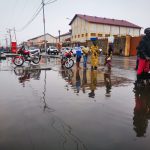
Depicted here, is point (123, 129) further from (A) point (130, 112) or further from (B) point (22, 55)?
(B) point (22, 55)

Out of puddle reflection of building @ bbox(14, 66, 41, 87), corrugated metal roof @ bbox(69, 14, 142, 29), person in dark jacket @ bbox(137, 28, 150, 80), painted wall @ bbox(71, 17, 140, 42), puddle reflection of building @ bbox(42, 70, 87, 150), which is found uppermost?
corrugated metal roof @ bbox(69, 14, 142, 29)

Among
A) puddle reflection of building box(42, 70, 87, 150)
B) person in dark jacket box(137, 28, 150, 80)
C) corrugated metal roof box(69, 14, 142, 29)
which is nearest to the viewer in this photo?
puddle reflection of building box(42, 70, 87, 150)

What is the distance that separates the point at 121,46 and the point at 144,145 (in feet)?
108

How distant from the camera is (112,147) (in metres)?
3.14

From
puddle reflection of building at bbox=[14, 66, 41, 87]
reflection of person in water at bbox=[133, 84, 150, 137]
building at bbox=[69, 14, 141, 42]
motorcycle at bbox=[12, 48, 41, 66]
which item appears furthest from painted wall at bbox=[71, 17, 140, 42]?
reflection of person in water at bbox=[133, 84, 150, 137]

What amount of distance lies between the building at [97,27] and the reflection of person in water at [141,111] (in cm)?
5420

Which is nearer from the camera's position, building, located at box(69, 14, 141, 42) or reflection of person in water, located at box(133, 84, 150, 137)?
reflection of person in water, located at box(133, 84, 150, 137)

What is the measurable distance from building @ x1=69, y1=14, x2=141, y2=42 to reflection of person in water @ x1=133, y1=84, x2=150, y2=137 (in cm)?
5420

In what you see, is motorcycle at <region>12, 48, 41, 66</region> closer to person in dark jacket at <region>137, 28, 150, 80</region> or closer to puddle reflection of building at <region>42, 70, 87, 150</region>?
person in dark jacket at <region>137, 28, 150, 80</region>

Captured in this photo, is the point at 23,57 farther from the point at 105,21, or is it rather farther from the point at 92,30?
the point at 105,21

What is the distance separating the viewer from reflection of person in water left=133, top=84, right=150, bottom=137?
3877 mm

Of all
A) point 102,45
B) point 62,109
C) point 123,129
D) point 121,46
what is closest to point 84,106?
point 62,109

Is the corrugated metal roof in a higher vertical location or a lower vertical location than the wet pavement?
higher

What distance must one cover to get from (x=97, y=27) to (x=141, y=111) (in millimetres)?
59220
